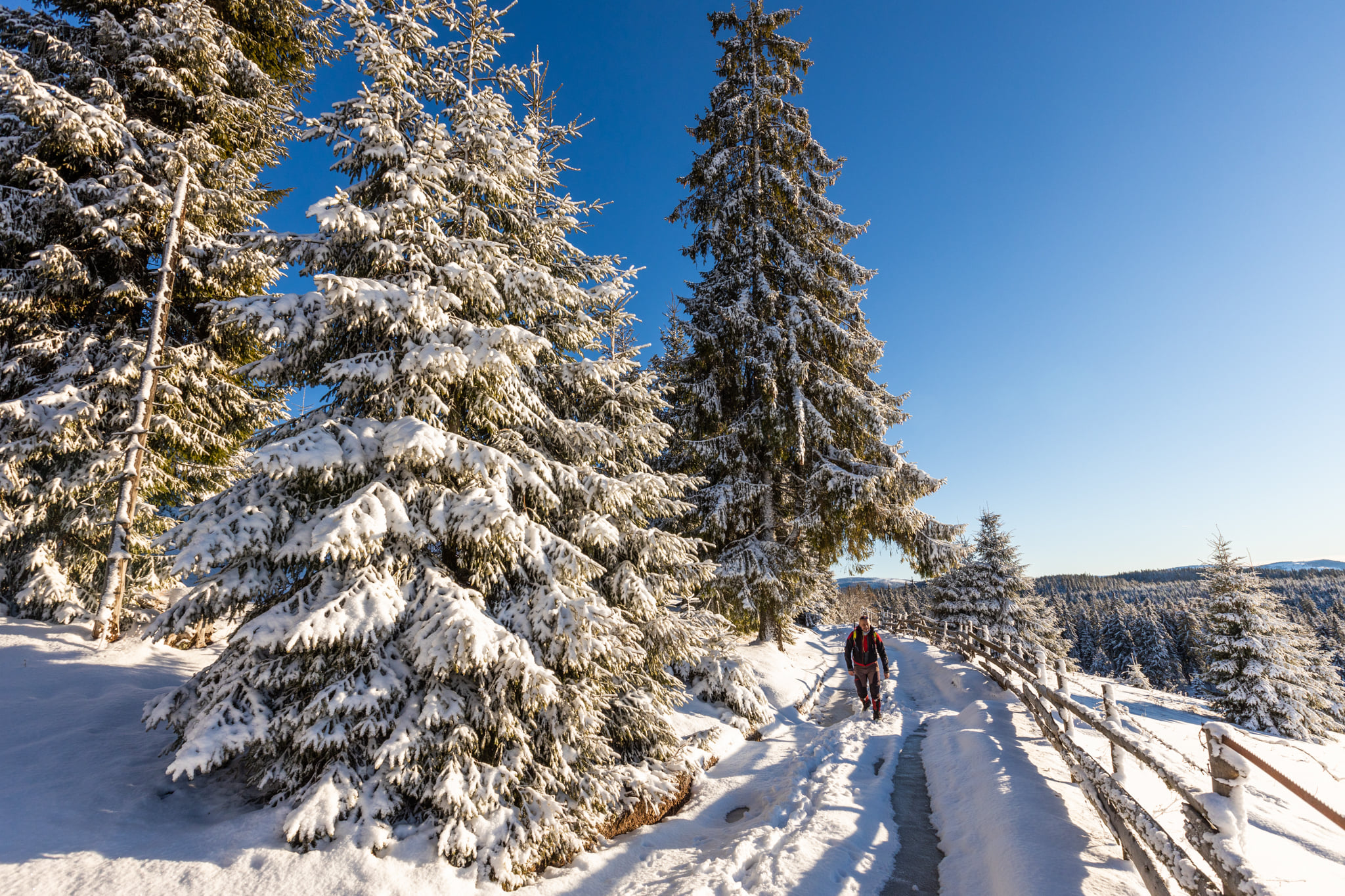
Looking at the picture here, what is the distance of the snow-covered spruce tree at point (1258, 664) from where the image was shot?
20.0 m

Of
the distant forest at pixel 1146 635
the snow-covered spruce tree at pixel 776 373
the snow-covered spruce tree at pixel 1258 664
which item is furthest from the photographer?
the distant forest at pixel 1146 635

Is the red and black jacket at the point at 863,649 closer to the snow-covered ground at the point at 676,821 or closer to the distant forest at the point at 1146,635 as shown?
the snow-covered ground at the point at 676,821

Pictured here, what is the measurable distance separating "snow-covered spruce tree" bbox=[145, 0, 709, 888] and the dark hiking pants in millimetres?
5031

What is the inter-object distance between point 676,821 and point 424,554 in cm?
444

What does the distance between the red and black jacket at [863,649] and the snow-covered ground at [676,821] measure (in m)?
1.81

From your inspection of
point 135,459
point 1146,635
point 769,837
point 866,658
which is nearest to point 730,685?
point 866,658

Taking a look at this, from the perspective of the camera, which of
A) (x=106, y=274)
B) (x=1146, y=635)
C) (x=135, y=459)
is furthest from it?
(x=1146, y=635)

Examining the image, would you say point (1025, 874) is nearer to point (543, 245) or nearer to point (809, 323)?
point (543, 245)

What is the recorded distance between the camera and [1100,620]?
99.9 m

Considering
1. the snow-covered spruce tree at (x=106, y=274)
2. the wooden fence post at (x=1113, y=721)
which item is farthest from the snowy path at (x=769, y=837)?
the snow-covered spruce tree at (x=106, y=274)

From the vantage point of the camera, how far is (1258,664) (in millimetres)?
20672

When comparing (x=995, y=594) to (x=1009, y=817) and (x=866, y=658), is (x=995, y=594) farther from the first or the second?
(x=1009, y=817)

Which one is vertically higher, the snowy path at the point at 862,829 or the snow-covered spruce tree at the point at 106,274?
the snow-covered spruce tree at the point at 106,274

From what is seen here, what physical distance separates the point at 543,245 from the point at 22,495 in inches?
373
